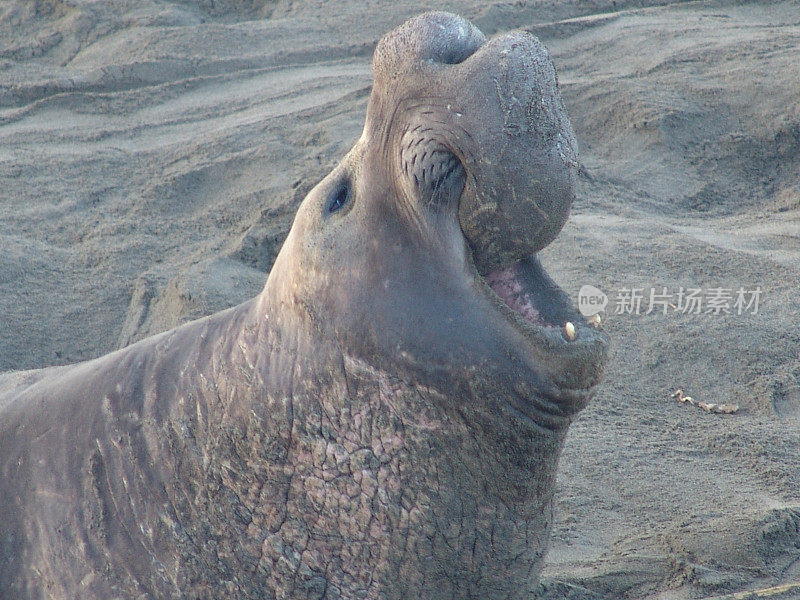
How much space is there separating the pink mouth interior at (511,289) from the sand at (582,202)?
118 cm

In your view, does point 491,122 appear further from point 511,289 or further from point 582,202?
point 582,202

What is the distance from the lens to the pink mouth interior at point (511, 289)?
5.69ft

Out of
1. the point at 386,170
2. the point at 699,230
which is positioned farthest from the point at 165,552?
the point at 699,230

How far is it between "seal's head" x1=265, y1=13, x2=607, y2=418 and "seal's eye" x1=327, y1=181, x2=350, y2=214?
0.06m

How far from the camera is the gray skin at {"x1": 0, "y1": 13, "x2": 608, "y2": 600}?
1572 mm

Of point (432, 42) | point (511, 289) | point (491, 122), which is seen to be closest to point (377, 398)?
point (511, 289)

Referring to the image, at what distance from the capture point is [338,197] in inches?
70.9

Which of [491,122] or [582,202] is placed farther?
[582,202]

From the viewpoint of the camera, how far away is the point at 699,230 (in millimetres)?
4941

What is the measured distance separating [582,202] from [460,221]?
3.84 m
